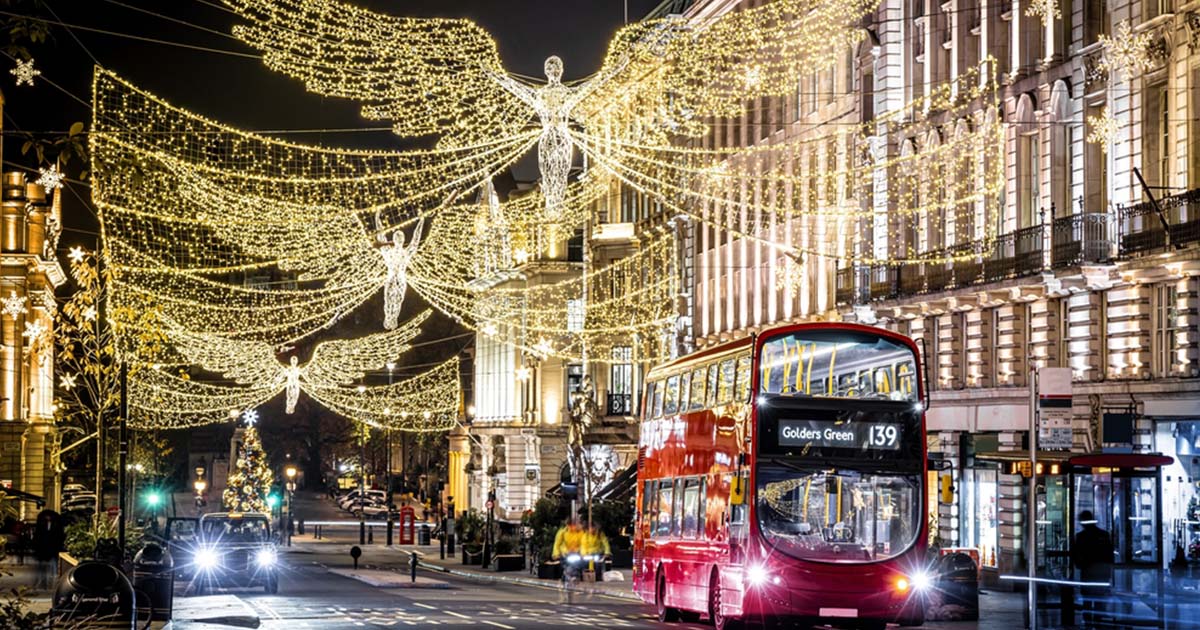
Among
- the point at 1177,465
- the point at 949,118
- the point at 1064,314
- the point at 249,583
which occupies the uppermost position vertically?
the point at 949,118

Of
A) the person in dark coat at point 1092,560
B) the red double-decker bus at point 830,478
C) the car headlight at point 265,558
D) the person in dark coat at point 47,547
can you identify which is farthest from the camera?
the person in dark coat at point 47,547

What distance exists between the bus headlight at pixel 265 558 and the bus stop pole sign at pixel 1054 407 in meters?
16.9

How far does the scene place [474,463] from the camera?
106 m

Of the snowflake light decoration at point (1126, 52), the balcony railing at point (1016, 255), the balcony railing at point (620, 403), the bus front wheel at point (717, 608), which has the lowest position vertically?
the bus front wheel at point (717, 608)

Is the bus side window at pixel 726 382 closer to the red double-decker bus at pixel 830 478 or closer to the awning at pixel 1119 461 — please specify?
the red double-decker bus at pixel 830 478

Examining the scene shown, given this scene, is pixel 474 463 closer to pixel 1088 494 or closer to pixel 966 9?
pixel 966 9

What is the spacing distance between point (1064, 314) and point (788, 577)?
56.4 feet

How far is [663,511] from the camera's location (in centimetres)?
3338

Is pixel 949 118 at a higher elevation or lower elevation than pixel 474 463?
higher

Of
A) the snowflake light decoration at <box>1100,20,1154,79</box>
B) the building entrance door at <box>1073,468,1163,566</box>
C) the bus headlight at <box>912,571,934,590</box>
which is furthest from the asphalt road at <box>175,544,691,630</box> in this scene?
the snowflake light decoration at <box>1100,20,1154,79</box>

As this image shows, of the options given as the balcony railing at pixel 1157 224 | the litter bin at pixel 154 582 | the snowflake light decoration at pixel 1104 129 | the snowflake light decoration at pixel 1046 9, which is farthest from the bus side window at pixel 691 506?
the snowflake light decoration at pixel 1046 9

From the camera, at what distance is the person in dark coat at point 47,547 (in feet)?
148

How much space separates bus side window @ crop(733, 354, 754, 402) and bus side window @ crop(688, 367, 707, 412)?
2.41 m

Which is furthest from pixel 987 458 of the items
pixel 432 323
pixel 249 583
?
pixel 432 323
